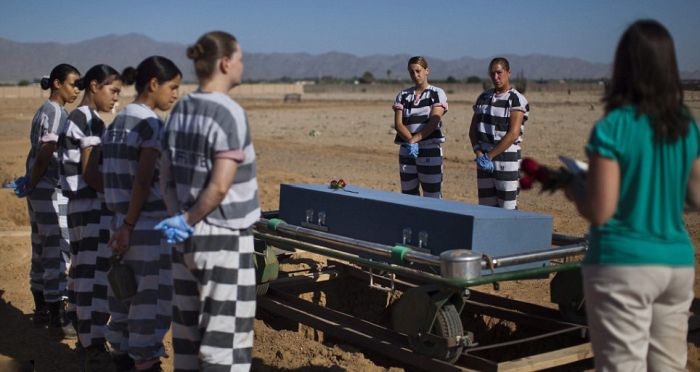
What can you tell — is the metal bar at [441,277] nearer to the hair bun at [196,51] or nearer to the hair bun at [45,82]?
the hair bun at [196,51]

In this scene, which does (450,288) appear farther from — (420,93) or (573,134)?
(573,134)

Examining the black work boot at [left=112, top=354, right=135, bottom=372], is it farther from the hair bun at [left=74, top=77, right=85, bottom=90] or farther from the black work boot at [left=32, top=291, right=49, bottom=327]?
the black work boot at [left=32, top=291, right=49, bottom=327]

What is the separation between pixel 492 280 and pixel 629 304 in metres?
1.29

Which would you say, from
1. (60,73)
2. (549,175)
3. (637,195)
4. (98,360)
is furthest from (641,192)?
(60,73)

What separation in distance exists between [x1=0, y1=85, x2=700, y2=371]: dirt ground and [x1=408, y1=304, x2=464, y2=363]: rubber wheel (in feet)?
1.88

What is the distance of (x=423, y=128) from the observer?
7387 mm

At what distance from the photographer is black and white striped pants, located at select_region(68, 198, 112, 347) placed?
4832 mm

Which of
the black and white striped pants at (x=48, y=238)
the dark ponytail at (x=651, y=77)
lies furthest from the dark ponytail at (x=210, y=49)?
the black and white striped pants at (x=48, y=238)

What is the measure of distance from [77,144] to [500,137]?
3.54 metres

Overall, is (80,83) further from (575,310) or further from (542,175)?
(575,310)

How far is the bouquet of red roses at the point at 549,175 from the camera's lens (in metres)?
3.09

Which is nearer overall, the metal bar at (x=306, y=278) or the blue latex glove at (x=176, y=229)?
the blue latex glove at (x=176, y=229)

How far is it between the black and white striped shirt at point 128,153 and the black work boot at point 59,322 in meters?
2.01

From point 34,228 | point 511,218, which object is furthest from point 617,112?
point 34,228
